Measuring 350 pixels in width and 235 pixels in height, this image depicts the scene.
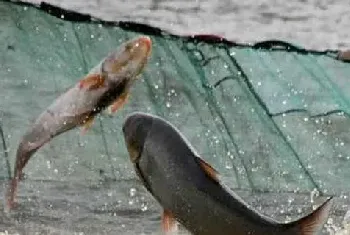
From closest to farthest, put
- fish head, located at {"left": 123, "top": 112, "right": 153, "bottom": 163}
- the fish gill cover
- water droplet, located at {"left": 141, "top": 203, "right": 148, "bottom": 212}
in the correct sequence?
fish head, located at {"left": 123, "top": 112, "right": 153, "bottom": 163} → water droplet, located at {"left": 141, "top": 203, "right": 148, "bottom": 212} → the fish gill cover

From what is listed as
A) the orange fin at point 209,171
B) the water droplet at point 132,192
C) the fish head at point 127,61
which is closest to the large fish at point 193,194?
the orange fin at point 209,171

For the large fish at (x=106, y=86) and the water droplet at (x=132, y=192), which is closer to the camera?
the large fish at (x=106, y=86)

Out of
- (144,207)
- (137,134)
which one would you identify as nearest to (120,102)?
(137,134)

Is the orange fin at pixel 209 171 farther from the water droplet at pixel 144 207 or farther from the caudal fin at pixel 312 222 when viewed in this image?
the water droplet at pixel 144 207

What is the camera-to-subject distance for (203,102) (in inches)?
165

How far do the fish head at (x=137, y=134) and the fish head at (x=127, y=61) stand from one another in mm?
340

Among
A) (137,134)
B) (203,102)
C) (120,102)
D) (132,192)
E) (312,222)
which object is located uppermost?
(312,222)

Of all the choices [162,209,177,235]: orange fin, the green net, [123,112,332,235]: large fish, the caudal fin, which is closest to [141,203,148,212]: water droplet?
Answer: the green net

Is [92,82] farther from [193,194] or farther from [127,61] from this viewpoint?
[193,194]

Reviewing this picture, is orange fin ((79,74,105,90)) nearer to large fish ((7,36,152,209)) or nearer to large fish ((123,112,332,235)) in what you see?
large fish ((7,36,152,209))

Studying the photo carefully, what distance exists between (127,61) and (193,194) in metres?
0.65

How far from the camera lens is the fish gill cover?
12.4 ft

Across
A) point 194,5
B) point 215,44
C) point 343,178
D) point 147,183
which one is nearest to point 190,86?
point 215,44

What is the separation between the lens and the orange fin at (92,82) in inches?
90.7
